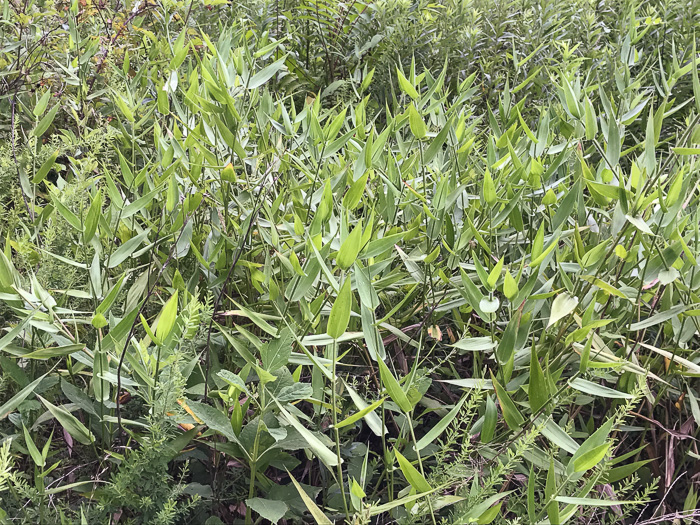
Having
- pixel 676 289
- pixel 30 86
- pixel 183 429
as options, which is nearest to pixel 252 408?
pixel 183 429

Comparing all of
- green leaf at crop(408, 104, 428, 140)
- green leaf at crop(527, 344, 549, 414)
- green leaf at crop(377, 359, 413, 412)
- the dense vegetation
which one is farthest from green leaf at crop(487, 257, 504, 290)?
green leaf at crop(408, 104, 428, 140)

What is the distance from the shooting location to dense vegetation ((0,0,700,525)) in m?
0.71

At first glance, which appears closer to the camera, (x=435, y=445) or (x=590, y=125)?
(x=435, y=445)

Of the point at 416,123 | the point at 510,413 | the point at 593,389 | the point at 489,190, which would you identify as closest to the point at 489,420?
the point at 510,413

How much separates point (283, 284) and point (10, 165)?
0.77 meters

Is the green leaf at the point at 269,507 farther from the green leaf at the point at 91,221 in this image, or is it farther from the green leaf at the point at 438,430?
the green leaf at the point at 91,221

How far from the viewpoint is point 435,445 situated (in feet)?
2.90

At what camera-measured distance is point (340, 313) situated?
641 millimetres

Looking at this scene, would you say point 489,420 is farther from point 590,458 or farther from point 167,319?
point 167,319

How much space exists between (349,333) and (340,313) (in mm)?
143

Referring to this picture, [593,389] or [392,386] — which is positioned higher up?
[392,386]

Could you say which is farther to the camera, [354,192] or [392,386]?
[354,192]

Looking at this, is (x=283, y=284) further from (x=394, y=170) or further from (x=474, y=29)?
(x=474, y=29)

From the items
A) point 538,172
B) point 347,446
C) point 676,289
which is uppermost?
point 538,172
